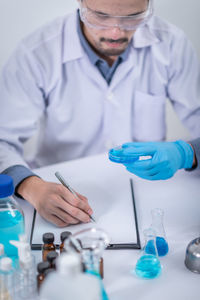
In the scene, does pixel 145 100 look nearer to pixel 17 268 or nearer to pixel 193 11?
pixel 193 11

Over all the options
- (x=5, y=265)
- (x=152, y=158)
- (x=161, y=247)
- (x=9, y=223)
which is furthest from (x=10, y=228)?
(x=152, y=158)

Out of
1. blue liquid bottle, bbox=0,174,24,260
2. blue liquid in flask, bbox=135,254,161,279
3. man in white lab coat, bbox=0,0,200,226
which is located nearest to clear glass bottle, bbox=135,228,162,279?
blue liquid in flask, bbox=135,254,161,279

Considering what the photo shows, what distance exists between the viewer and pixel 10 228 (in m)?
1.10

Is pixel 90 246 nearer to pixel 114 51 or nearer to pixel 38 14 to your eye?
pixel 114 51

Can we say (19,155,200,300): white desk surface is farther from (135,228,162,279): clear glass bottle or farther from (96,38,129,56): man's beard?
(96,38,129,56): man's beard

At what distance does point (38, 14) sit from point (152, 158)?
1.37m

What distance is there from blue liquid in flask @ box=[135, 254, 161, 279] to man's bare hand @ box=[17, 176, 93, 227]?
0.86 ft

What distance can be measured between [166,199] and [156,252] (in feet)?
1.22

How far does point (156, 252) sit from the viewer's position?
1107mm

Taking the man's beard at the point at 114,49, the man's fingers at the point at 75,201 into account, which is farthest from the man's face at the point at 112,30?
the man's fingers at the point at 75,201

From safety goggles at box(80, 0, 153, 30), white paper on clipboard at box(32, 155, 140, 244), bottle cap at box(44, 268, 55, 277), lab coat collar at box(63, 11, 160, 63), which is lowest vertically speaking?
white paper on clipboard at box(32, 155, 140, 244)

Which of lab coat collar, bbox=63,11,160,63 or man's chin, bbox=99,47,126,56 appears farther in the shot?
lab coat collar, bbox=63,11,160,63

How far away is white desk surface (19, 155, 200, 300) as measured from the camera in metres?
1.02

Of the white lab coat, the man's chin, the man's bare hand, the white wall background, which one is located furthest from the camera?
the white wall background
